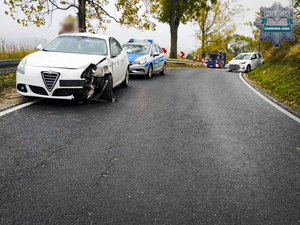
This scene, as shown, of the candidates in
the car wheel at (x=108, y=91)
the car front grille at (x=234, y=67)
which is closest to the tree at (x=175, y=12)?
the car front grille at (x=234, y=67)

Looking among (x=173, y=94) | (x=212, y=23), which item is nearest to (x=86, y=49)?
(x=173, y=94)

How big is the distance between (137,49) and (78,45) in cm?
629

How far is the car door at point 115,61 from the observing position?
8180 millimetres

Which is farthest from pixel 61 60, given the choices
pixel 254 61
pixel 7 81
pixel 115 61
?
pixel 254 61

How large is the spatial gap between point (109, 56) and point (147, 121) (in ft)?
9.25

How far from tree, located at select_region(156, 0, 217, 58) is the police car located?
635 inches

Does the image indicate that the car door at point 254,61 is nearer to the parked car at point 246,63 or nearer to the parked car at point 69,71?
the parked car at point 246,63

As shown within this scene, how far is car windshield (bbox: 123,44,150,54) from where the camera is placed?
1389 cm

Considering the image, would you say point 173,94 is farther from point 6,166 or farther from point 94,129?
point 6,166

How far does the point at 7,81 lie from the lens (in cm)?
902

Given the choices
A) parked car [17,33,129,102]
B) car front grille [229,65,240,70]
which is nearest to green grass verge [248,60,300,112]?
parked car [17,33,129,102]

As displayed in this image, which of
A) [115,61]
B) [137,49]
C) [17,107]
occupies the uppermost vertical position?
[137,49]

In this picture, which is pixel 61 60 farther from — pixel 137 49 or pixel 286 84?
pixel 286 84

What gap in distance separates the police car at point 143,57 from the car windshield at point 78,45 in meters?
4.71
